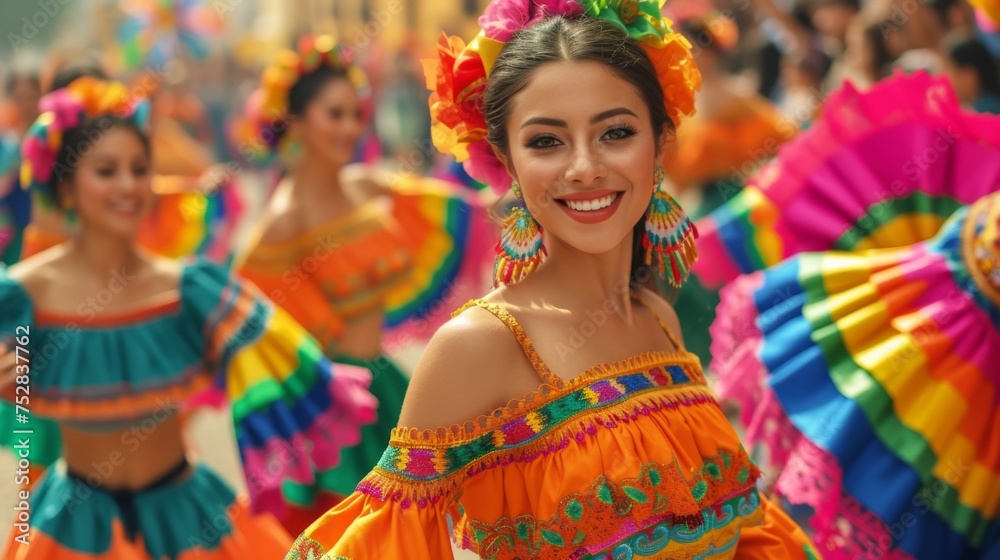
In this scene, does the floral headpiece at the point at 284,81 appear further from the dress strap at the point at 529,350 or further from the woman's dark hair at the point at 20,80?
the dress strap at the point at 529,350

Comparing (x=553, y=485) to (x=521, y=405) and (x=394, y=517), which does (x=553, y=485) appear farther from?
(x=394, y=517)

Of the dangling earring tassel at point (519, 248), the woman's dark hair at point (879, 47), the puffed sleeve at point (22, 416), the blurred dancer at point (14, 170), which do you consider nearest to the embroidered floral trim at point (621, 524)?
the dangling earring tassel at point (519, 248)

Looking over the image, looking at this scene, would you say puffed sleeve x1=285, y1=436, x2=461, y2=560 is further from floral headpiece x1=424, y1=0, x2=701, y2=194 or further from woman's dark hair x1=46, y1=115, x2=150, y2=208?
woman's dark hair x1=46, y1=115, x2=150, y2=208

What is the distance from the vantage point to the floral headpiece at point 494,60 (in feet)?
7.41

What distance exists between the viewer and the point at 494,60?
2.25 meters

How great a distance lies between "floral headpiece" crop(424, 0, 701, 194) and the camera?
7.41 ft

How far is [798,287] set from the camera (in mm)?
3029

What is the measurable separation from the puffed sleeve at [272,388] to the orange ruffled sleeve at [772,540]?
1433 millimetres

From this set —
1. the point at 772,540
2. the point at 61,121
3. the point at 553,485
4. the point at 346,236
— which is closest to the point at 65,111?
the point at 61,121

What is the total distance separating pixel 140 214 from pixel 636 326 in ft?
6.44

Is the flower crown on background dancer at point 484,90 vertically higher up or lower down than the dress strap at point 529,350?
higher up

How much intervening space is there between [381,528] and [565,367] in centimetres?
45

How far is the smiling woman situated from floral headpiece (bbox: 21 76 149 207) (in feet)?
5.80

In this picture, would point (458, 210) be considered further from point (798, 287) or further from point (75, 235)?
point (798, 287)
